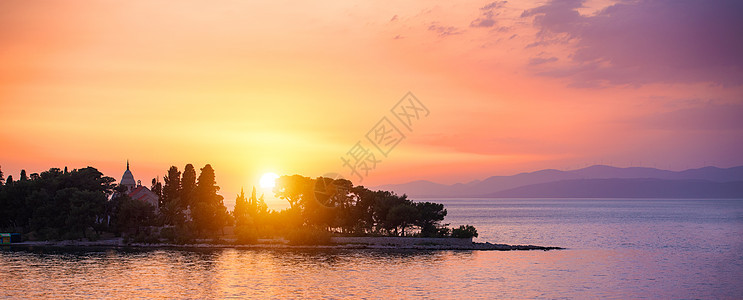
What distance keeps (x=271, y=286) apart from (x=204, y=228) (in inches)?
1814

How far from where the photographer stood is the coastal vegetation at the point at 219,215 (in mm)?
107875

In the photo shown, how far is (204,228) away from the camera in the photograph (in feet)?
367

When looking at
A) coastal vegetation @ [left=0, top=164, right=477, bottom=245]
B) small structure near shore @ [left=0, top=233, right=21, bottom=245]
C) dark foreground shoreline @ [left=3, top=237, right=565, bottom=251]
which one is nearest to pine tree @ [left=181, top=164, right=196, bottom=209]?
coastal vegetation @ [left=0, top=164, right=477, bottom=245]

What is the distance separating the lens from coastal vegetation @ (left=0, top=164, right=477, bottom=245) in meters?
108

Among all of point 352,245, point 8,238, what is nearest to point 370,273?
point 352,245

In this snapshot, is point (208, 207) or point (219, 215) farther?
point (219, 215)

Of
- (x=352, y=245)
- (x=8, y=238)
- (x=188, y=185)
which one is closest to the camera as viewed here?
(x=352, y=245)

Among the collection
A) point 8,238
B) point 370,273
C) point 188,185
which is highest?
point 188,185

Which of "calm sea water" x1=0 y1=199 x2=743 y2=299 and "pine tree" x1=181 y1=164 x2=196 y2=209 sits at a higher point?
"pine tree" x1=181 y1=164 x2=196 y2=209

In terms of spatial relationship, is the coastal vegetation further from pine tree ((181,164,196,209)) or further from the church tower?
the church tower

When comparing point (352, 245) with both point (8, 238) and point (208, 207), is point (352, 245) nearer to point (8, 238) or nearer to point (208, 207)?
point (208, 207)

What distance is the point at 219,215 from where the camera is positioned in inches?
4486

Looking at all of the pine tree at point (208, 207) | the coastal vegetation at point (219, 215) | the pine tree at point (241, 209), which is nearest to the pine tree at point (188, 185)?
the pine tree at point (208, 207)

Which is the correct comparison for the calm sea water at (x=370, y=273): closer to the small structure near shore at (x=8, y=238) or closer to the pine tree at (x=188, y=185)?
the small structure near shore at (x=8, y=238)
